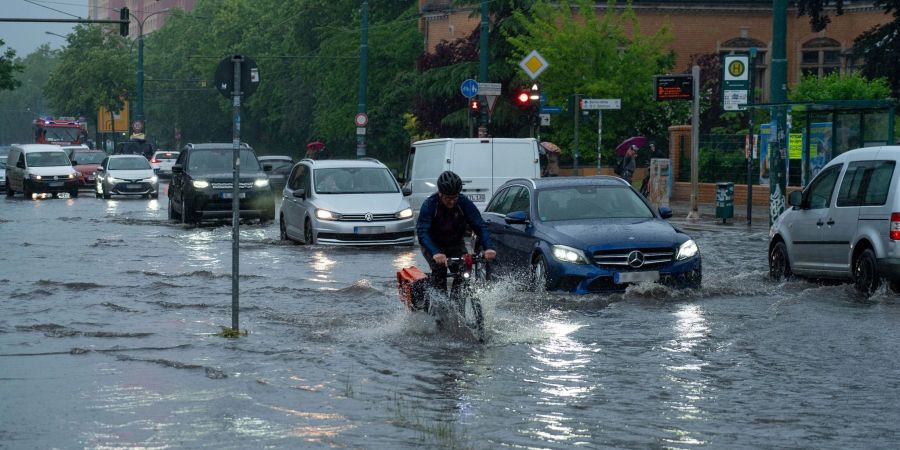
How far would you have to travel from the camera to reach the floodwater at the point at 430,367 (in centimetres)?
862

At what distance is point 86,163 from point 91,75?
5560 cm

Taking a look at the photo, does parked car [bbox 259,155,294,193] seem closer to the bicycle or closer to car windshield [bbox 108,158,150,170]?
car windshield [bbox 108,158,150,170]

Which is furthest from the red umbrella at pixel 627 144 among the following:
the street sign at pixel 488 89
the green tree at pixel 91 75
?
the green tree at pixel 91 75

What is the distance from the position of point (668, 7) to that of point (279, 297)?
1981 inches

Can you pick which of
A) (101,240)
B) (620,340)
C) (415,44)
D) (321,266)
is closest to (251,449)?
(620,340)

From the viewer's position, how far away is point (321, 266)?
21875 millimetres

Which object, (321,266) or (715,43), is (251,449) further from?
(715,43)

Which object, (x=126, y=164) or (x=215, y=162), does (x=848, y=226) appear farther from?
(x=126, y=164)

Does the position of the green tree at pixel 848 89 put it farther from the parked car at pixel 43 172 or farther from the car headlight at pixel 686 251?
the car headlight at pixel 686 251

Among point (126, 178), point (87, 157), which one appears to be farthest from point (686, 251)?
point (87, 157)

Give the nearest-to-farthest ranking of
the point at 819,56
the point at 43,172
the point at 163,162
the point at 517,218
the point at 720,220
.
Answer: the point at 517,218 → the point at 720,220 → the point at 43,172 → the point at 819,56 → the point at 163,162

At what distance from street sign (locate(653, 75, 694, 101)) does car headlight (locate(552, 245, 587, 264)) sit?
2027 cm

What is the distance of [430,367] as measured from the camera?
11.4m

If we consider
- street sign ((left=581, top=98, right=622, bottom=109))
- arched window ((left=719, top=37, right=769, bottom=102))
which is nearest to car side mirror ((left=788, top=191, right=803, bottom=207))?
street sign ((left=581, top=98, right=622, bottom=109))
